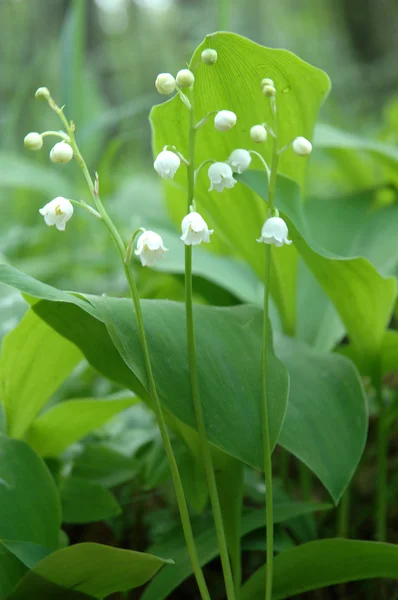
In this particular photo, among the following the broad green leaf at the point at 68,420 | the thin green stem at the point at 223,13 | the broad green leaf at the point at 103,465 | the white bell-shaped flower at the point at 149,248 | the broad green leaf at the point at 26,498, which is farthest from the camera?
the thin green stem at the point at 223,13

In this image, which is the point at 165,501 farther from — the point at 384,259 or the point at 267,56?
the point at 267,56

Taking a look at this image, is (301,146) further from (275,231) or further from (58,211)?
(58,211)

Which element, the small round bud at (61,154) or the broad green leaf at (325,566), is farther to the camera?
the broad green leaf at (325,566)

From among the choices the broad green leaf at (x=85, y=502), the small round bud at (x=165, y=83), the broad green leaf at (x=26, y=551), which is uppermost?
the small round bud at (x=165, y=83)

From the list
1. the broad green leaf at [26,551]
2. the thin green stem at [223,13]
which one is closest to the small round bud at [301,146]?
the broad green leaf at [26,551]

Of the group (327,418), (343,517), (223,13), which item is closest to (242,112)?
(327,418)

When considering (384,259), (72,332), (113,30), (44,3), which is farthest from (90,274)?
(113,30)

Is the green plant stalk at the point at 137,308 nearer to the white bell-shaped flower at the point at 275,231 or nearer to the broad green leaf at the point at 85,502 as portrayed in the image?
the white bell-shaped flower at the point at 275,231

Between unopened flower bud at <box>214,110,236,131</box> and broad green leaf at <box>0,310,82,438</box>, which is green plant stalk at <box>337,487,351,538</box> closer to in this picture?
broad green leaf at <box>0,310,82,438</box>
